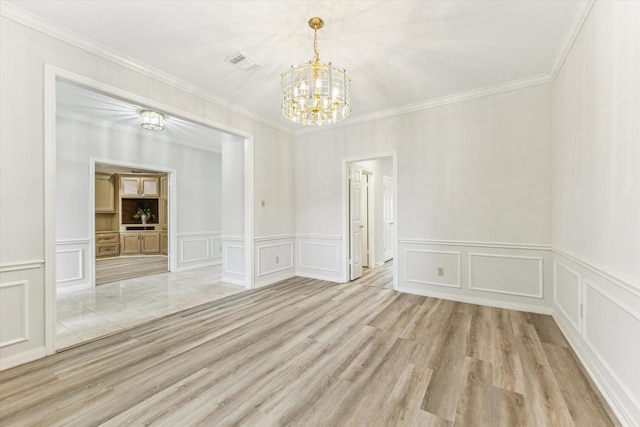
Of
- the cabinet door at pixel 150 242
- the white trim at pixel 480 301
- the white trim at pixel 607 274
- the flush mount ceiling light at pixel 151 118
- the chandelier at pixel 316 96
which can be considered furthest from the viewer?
Answer: the cabinet door at pixel 150 242

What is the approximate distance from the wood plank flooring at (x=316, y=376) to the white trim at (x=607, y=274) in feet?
2.62

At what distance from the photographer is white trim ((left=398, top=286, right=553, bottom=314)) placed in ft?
10.9

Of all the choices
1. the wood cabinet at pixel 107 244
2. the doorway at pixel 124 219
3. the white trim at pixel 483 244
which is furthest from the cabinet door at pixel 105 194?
the white trim at pixel 483 244

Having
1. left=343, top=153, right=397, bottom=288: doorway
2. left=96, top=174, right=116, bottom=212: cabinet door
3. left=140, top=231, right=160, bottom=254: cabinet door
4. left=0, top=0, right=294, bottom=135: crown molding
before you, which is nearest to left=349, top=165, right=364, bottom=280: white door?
left=343, top=153, right=397, bottom=288: doorway

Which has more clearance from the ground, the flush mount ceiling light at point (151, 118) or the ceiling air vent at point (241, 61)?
the ceiling air vent at point (241, 61)

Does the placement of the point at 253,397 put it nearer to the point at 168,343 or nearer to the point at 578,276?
the point at 168,343

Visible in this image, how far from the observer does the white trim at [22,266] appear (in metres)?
2.17

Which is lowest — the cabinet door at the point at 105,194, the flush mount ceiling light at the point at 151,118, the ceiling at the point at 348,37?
the cabinet door at the point at 105,194

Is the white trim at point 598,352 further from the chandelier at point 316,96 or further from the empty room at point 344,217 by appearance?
the chandelier at point 316,96

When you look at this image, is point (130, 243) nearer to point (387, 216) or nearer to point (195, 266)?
point (195, 266)

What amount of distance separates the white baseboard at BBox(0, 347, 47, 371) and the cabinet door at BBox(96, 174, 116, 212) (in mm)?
7222

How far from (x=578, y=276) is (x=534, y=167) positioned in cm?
155

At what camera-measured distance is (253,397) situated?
72.2 inches

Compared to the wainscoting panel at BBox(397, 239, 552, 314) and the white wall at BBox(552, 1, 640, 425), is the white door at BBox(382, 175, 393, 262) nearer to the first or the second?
the wainscoting panel at BBox(397, 239, 552, 314)
